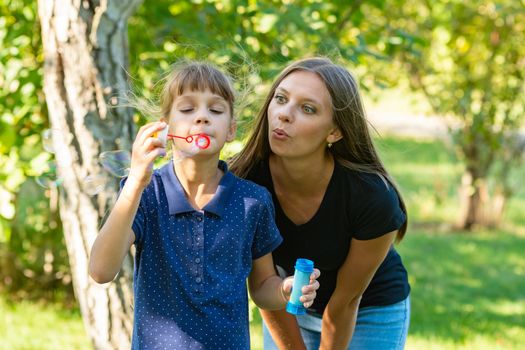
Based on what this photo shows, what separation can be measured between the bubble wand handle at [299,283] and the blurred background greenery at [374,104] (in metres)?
0.51

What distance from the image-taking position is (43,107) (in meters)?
4.21

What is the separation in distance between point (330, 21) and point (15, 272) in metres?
2.51

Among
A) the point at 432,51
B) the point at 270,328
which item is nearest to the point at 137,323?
the point at 270,328

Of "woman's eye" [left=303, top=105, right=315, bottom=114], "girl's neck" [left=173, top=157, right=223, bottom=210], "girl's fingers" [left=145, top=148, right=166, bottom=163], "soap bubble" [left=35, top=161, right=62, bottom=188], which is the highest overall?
"woman's eye" [left=303, top=105, right=315, bottom=114]

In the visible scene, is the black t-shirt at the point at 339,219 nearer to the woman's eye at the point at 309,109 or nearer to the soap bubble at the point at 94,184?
the woman's eye at the point at 309,109

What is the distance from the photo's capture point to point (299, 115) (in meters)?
2.31

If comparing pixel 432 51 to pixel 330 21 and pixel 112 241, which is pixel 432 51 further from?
pixel 112 241

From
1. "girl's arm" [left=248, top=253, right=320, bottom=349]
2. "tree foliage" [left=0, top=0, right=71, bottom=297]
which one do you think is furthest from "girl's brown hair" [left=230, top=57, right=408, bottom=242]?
"tree foliage" [left=0, top=0, right=71, bottom=297]

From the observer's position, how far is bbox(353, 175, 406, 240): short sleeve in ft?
8.03

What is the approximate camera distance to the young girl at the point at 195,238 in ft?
6.62

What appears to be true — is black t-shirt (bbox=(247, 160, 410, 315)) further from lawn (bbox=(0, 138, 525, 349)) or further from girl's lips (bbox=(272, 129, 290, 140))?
lawn (bbox=(0, 138, 525, 349))

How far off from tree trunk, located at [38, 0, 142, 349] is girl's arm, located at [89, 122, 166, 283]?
3.12ft

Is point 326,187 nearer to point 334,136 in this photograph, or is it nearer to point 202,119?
point 334,136

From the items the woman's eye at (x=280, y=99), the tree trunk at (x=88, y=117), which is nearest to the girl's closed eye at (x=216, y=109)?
the woman's eye at (x=280, y=99)
